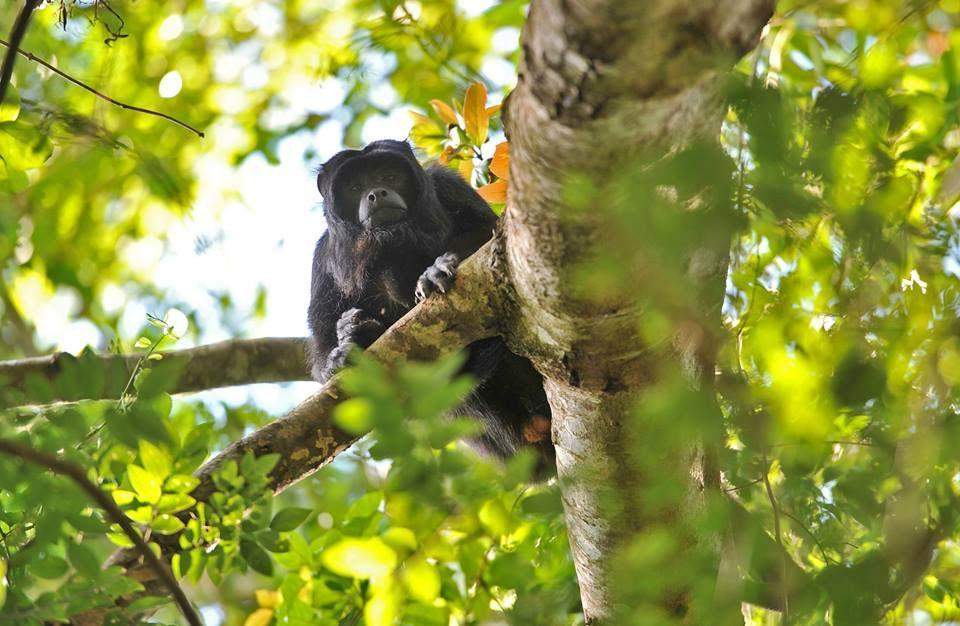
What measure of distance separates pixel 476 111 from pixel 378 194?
3.38ft

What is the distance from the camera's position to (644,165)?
1.85 m

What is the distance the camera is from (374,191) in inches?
177

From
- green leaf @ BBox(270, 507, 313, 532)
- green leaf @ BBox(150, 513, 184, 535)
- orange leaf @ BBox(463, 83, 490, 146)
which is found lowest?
green leaf @ BBox(270, 507, 313, 532)

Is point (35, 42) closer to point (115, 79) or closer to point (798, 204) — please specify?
point (115, 79)

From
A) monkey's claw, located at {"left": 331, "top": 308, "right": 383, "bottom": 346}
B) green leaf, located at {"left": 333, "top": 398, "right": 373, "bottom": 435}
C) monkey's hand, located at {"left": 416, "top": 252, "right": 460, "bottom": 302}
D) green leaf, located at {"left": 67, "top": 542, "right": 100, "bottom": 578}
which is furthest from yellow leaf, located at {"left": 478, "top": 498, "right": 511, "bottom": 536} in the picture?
monkey's claw, located at {"left": 331, "top": 308, "right": 383, "bottom": 346}

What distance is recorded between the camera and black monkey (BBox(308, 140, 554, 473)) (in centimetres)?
405

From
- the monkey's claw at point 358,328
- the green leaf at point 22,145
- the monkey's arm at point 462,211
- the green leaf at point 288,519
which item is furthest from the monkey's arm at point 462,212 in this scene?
the green leaf at point 288,519

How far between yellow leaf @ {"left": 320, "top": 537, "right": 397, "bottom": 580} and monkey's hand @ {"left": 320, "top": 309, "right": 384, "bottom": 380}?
1.78 metres

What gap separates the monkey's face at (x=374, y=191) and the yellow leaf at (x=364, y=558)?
237 centimetres

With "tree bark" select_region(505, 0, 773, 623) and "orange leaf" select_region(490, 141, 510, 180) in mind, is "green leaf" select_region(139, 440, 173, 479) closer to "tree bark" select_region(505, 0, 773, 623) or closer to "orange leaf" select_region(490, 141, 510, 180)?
"tree bark" select_region(505, 0, 773, 623)

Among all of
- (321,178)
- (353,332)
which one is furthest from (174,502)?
(321,178)

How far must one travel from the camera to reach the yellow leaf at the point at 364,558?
221 centimetres

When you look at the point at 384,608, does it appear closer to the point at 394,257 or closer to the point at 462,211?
the point at 394,257

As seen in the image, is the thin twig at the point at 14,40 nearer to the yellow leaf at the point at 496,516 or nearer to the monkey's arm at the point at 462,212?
the yellow leaf at the point at 496,516
